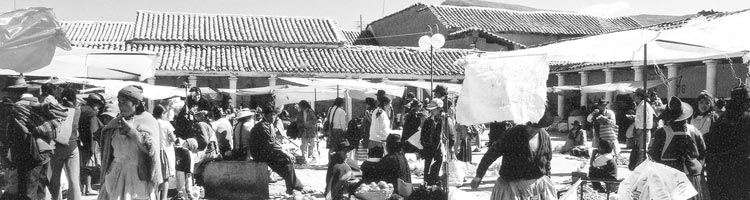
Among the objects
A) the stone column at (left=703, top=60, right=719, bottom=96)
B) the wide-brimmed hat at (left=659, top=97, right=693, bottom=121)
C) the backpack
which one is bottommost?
the backpack

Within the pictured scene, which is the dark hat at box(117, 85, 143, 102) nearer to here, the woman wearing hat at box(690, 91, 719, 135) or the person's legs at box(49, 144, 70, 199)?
the person's legs at box(49, 144, 70, 199)

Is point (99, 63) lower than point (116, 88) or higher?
higher

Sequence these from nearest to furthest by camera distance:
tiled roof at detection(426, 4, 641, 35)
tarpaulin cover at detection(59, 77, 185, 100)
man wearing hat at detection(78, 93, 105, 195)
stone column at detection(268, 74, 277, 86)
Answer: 1. man wearing hat at detection(78, 93, 105, 195)
2. tarpaulin cover at detection(59, 77, 185, 100)
3. stone column at detection(268, 74, 277, 86)
4. tiled roof at detection(426, 4, 641, 35)

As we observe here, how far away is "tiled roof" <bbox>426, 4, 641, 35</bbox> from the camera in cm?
3253

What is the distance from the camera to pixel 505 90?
5.22 meters

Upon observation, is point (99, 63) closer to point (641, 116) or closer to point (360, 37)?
point (641, 116)

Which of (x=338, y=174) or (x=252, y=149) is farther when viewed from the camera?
(x=252, y=149)

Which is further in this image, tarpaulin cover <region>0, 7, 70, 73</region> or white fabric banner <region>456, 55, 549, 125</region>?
tarpaulin cover <region>0, 7, 70, 73</region>

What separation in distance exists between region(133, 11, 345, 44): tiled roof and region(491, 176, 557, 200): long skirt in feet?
76.1

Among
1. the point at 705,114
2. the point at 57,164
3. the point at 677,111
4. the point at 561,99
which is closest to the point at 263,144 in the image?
the point at 57,164

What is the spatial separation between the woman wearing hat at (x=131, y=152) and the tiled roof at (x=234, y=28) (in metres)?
22.6

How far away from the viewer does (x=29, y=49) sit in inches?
211

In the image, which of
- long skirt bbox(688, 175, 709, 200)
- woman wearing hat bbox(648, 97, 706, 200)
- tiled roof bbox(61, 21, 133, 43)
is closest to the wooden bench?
woman wearing hat bbox(648, 97, 706, 200)

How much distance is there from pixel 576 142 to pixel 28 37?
12.2 m
